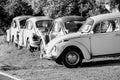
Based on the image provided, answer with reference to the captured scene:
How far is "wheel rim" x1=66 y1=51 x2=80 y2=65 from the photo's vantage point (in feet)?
48.1

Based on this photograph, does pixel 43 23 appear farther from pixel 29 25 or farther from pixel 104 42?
pixel 104 42

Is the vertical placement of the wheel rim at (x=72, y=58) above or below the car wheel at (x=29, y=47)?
above

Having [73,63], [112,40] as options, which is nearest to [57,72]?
[73,63]

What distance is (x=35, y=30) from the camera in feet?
64.7

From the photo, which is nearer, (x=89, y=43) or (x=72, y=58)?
(x=72, y=58)

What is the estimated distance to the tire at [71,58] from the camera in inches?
577

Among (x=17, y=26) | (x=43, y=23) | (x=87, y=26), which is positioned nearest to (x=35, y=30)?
(x=43, y=23)

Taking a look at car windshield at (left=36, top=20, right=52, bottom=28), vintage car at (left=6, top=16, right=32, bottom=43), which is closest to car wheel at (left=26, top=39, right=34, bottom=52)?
car windshield at (left=36, top=20, right=52, bottom=28)

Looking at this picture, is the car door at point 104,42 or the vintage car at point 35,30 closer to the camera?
the car door at point 104,42

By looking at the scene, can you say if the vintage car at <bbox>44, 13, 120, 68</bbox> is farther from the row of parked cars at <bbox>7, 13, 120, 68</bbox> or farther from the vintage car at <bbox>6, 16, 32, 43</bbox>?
the vintage car at <bbox>6, 16, 32, 43</bbox>

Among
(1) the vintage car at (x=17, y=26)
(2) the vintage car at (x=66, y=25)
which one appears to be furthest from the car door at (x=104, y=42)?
(1) the vintage car at (x=17, y=26)

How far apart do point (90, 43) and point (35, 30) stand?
544 cm

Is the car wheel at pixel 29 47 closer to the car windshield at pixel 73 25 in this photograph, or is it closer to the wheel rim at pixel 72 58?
the car windshield at pixel 73 25

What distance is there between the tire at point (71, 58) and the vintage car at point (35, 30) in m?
4.08
